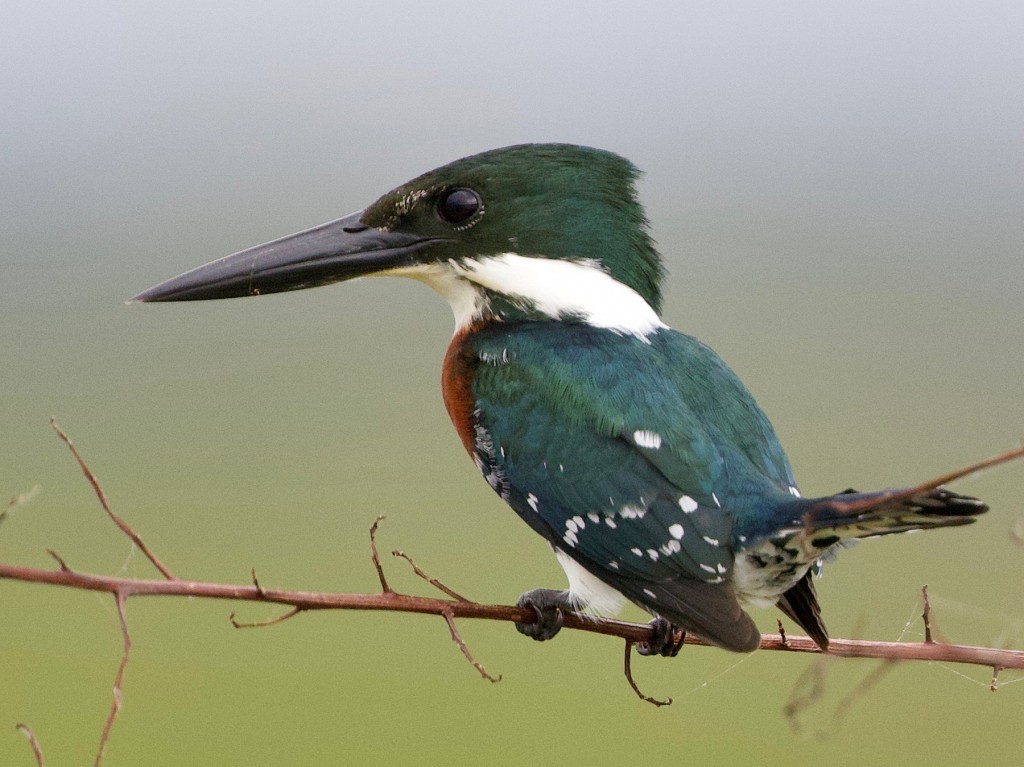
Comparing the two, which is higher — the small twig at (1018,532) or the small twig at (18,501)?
the small twig at (18,501)

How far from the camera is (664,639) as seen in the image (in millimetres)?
2275

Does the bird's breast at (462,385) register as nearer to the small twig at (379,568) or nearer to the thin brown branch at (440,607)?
the thin brown branch at (440,607)

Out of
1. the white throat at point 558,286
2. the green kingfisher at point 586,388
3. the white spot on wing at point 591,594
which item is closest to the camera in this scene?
the green kingfisher at point 586,388

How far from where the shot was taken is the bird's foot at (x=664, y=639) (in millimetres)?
2277

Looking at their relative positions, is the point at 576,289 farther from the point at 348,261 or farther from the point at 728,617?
the point at 728,617

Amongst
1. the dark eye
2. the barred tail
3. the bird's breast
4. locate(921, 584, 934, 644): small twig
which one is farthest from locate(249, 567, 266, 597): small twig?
the dark eye

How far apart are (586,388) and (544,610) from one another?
1.39ft

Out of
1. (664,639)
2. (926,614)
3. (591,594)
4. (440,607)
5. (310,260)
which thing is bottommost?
(664,639)

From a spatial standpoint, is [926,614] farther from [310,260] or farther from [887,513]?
[310,260]

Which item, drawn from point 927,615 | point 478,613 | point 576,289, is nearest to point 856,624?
point 927,615

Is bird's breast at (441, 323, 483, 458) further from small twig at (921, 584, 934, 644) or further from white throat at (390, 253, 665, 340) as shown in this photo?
small twig at (921, 584, 934, 644)

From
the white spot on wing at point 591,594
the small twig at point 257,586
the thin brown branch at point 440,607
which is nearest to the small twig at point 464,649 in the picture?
the thin brown branch at point 440,607

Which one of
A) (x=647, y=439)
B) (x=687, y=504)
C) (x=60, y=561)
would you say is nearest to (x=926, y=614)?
(x=687, y=504)

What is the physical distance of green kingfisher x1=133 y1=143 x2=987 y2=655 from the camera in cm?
206
